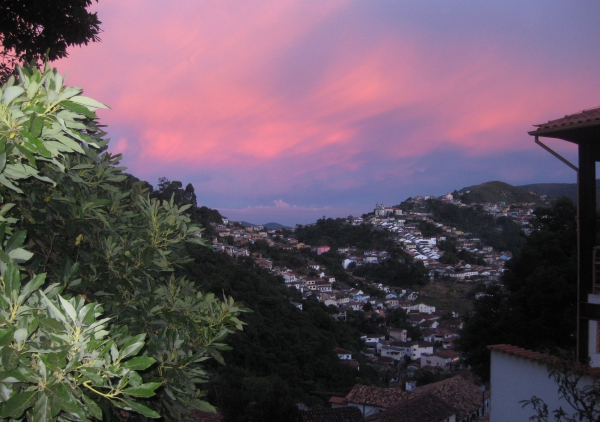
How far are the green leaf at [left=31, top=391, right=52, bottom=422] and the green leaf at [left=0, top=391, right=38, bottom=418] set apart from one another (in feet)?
0.08

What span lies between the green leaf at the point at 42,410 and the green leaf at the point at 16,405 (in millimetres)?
25

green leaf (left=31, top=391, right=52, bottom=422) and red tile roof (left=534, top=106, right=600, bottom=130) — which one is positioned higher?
red tile roof (left=534, top=106, right=600, bottom=130)

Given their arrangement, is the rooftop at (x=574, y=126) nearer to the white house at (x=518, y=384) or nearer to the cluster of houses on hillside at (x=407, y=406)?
the white house at (x=518, y=384)

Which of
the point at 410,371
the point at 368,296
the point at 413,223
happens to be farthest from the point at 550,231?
A: the point at 413,223

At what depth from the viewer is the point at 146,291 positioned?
274 centimetres

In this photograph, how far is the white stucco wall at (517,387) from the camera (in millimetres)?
5527

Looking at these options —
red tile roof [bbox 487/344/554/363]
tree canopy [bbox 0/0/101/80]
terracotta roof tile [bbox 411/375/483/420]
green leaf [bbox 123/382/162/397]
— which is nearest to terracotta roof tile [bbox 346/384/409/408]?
terracotta roof tile [bbox 411/375/483/420]

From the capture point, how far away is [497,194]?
89375mm

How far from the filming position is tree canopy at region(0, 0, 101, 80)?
18.0ft

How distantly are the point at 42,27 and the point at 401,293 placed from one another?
Answer: 5361 cm

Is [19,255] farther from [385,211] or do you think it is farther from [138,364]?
[385,211]

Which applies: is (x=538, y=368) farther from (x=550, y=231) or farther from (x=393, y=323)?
(x=393, y=323)

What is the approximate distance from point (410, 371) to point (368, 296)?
1591cm

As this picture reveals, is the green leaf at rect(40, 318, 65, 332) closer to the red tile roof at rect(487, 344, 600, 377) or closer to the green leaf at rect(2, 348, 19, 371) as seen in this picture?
the green leaf at rect(2, 348, 19, 371)
